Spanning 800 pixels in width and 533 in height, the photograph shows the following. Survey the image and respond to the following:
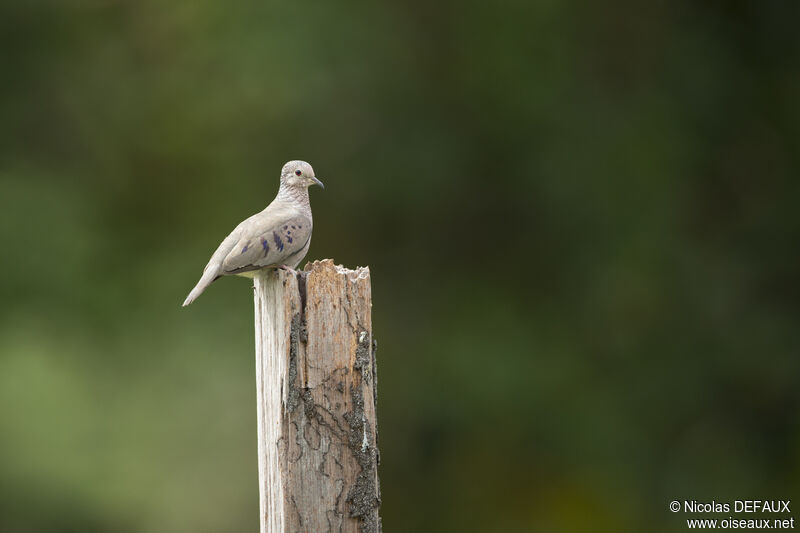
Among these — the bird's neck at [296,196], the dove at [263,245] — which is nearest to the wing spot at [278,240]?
the dove at [263,245]

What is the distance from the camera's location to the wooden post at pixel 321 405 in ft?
8.67

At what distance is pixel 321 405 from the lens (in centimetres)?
268

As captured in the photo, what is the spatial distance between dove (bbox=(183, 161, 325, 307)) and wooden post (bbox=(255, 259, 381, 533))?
456 mm

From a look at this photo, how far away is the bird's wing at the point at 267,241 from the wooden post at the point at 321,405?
1.45ft

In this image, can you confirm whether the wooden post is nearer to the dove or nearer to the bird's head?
the dove

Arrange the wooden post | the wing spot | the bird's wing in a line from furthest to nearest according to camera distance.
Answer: the wing spot, the bird's wing, the wooden post

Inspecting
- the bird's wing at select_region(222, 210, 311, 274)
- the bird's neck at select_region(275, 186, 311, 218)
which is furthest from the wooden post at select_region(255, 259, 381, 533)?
the bird's neck at select_region(275, 186, 311, 218)

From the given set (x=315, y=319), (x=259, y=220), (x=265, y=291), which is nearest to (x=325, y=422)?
(x=315, y=319)

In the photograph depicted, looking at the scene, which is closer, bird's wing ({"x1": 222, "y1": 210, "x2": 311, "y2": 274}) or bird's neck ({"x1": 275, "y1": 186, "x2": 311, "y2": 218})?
bird's wing ({"x1": 222, "y1": 210, "x2": 311, "y2": 274})

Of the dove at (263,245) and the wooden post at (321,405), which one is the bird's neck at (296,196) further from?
the wooden post at (321,405)

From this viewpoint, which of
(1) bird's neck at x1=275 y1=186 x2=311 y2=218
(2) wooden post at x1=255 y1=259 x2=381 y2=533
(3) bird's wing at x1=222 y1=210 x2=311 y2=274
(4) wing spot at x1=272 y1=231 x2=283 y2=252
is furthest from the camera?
(1) bird's neck at x1=275 y1=186 x2=311 y2=218

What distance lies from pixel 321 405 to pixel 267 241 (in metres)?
0.81

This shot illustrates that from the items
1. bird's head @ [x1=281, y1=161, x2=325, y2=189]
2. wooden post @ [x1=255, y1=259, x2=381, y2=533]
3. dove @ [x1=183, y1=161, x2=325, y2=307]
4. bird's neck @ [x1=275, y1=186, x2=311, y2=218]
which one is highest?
bird's head @ [x1=281, y1=161, x2=325, y2=189]

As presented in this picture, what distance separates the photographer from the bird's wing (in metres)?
3.18
